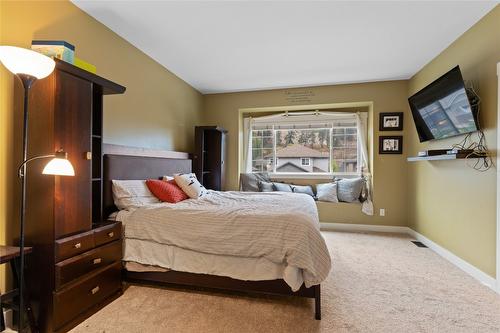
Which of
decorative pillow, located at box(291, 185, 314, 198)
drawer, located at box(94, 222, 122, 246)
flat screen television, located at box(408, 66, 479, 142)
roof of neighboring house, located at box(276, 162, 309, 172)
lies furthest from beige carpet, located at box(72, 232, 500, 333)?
roof of neighboring house, located at box(276, 162, 309, 172)

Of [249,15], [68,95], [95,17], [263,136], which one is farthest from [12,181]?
[263,136]

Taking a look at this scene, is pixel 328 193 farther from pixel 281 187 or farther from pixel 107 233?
pixel 107 233

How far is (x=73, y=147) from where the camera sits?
5.53ft

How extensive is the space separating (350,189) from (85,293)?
3.94m

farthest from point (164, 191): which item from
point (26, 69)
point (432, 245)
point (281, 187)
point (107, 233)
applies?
point (432, 245)

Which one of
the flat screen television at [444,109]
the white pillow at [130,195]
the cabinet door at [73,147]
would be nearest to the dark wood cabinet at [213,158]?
the white pillow at [130,195]

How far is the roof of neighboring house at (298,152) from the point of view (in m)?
4.82

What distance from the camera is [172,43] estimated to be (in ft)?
Result: 9.34

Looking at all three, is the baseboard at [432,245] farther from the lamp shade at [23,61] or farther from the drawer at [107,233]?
the lamp shade at [23,61]

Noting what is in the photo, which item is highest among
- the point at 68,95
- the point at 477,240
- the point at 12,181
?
the point at 68,95

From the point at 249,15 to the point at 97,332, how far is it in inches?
110

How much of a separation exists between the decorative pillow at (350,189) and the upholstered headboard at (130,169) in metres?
2.82

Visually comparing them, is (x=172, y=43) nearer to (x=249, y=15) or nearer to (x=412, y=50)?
(x=249, y=15)

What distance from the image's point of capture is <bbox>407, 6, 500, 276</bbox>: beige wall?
7.42 feet
